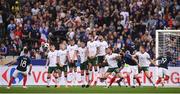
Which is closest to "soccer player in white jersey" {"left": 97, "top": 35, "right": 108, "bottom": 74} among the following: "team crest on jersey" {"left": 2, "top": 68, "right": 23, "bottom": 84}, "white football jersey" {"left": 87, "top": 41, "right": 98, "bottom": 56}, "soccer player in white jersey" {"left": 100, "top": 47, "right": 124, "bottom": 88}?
"white football jersey" {"left": 87, "top": 41, "right": 98, "bottom": 56}

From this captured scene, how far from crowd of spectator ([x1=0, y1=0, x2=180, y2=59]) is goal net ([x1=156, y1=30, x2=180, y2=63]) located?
88 cm

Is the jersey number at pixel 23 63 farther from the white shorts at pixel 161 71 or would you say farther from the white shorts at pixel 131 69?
the white shorts at pixel 161 71

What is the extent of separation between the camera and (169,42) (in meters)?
25.1

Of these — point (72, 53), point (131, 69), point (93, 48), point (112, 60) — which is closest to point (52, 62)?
point (72, 53)

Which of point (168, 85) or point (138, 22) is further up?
point (138, 22)

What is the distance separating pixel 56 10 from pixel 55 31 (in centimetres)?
176

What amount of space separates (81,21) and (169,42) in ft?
15.2

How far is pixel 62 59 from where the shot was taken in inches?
939

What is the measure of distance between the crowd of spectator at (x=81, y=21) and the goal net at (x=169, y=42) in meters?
0.88

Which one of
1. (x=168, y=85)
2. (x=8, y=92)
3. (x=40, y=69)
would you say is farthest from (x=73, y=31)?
(x=8, y=92)

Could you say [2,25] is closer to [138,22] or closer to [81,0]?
[81,0]

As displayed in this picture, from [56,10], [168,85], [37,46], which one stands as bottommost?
[168,85]

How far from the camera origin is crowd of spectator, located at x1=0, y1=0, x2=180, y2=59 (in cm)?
2625

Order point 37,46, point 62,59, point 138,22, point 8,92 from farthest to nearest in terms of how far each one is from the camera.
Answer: point 138,22 → point 37,46 → point 62,59 → point 8,92
